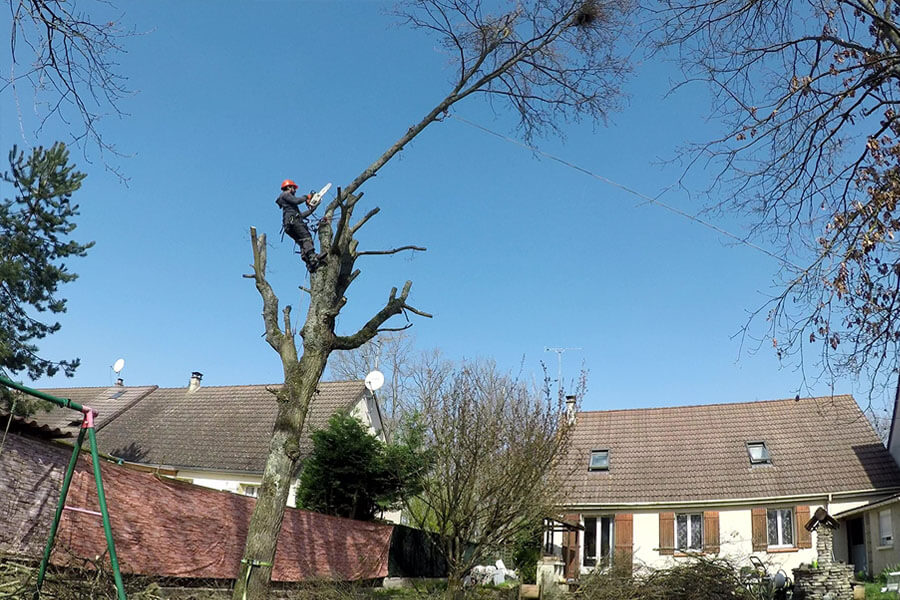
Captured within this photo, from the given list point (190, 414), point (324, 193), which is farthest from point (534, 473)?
point (190, 414)

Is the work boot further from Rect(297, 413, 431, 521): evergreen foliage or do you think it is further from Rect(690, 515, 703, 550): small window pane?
Rect(690, 515, 703, 550): small window pane

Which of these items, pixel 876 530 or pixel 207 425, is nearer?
pixel 876 530

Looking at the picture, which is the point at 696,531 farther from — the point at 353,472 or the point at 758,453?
the point at 353,472

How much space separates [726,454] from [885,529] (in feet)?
18.4

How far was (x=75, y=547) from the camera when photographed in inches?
349

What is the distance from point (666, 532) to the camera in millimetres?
23625

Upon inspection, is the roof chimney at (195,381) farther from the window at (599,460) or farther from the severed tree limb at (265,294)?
the severed tree limb at (265,294)

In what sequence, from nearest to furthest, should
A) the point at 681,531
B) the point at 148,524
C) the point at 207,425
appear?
the point at 148,524 < the point at 681,531 < the point at 207,425

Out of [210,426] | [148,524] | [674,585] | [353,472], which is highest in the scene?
[210,426]

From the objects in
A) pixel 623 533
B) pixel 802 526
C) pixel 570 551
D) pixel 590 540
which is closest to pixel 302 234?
pixel 570 551

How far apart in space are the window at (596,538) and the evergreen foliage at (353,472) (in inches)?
367

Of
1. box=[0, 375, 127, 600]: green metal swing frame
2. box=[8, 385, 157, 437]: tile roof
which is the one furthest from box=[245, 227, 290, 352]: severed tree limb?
box=[8, 385, 157, 437]: tile roof

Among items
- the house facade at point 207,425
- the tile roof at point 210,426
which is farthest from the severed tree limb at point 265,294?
the tile roof at point 210,426

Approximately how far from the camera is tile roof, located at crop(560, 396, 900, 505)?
75.1ft
